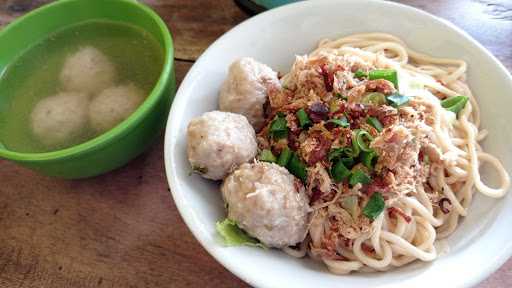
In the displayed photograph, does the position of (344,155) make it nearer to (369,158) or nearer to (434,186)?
(369,158)

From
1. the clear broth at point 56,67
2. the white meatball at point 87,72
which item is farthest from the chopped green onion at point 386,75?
the white meatball at point 87,72

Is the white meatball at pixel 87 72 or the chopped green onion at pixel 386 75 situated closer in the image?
the chopped green onion at pixel 386 75

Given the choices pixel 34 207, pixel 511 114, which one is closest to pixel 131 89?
pixel 34 207

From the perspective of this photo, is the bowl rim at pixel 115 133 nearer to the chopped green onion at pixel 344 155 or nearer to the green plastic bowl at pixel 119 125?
the green plastic bowl at pixel 119 125

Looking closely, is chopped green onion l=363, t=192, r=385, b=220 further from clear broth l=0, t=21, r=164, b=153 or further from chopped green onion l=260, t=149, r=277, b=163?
clear broth l=0, t=21, r=164, b=153

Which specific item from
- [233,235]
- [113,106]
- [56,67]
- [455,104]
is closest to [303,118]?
[233,235]

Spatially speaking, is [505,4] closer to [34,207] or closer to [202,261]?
[202,261]
